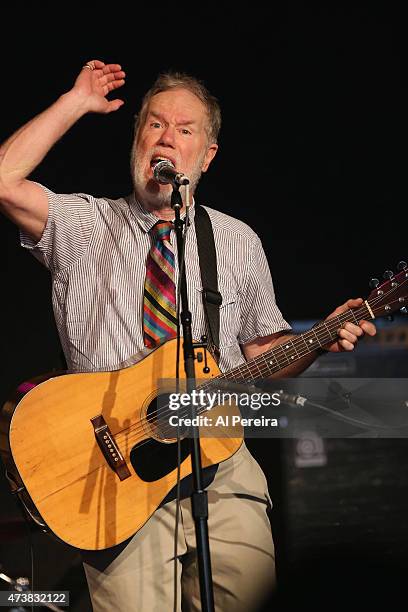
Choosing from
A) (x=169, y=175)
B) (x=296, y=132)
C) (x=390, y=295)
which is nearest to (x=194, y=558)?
(x=390, y=295)

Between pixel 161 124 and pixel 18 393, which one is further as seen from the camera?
pixel 161 124

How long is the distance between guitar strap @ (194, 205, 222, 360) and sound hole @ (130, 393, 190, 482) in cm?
29

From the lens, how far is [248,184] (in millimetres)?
3752

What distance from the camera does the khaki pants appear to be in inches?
93.4

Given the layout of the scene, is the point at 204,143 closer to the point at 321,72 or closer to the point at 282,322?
the point at 282,322

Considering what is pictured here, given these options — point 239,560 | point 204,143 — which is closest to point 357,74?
point 204,143

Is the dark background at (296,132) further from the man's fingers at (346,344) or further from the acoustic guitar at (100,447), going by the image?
the acoustic guitar at (100,447)

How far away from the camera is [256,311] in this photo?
2873 millimetres

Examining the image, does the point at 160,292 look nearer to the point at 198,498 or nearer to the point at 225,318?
the point at 225,318

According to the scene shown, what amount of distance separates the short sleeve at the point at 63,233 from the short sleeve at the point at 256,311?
0.63m

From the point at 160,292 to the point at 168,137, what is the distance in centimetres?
58

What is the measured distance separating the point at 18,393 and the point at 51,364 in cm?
127

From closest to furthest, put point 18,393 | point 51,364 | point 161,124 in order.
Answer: point 18,393 < point 161,124 < point 51,364

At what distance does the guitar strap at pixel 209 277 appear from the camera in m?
2.66
